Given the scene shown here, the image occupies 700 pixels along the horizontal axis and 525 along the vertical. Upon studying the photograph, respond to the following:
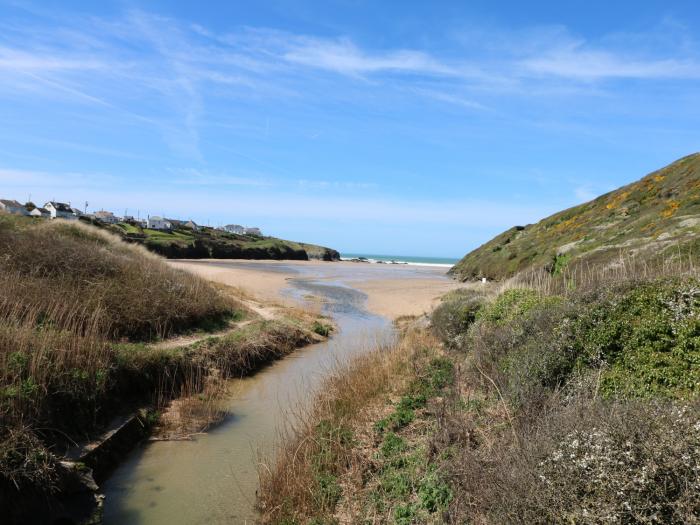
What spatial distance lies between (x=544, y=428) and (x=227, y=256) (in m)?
88.7

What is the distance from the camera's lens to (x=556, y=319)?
8750 millimetres

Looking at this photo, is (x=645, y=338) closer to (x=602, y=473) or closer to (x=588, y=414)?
(x=588, y=414)

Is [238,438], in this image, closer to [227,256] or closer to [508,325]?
[508,325]

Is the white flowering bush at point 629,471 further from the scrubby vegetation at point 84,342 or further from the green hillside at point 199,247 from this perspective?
the green hillside at point 199,247

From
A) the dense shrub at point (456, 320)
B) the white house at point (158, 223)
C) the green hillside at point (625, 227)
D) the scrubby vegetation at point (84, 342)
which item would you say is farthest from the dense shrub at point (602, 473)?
the white house at point (158, 223)

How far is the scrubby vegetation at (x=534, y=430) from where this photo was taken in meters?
3.88

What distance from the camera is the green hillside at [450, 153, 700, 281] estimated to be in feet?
64.0

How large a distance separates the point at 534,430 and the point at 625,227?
917 inches

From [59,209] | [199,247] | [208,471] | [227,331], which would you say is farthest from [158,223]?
[208,471]

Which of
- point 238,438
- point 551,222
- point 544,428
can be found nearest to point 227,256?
point 551,222

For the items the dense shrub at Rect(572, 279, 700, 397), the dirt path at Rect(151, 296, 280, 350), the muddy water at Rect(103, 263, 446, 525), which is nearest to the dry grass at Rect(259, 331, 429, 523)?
the muddy water at Rect(103, 263, 446, 525)

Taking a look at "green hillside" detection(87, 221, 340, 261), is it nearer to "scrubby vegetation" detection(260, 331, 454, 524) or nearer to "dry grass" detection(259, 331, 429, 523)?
→ "dry grass" detection(259, 331, 429, 523)

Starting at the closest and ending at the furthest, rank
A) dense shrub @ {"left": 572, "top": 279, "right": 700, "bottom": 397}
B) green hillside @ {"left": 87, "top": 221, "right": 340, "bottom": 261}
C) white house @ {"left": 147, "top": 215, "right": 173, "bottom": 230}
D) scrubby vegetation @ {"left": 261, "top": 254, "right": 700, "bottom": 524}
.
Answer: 1. scrubby vegetation @ {"left": 261, "top": 254, "right": 700, "bottom": 524}
2. dense shrub @ {"left": 572, "top": 279, "right": 700, "bottom": 397}
3. green hillside @ {"left": 87, "top": 221, "right": 340, "bottom": 261}
4. white house @ {"left": 147, "top": 215, "right": 173, "bottom": 230}

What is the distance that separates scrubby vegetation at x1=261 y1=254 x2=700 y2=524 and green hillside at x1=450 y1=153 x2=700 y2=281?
33.8 ft
